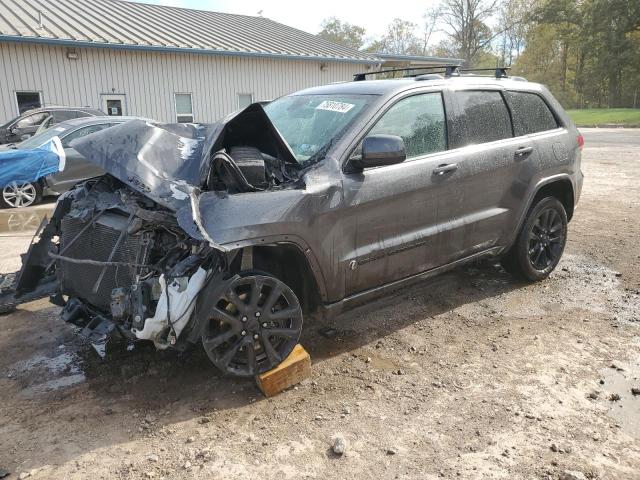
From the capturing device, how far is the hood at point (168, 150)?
3084 mm

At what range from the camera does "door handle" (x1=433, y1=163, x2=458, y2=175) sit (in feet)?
12.9

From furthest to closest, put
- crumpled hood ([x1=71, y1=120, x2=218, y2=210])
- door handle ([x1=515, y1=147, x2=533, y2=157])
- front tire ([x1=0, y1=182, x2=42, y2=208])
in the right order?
1. front tire ([x1=0, y1=182, x2=42, y2=208])
2. door handle ([x1=515, y1=147, x2=533, y2=157])
3. crumpled hood ([x1=71, y1=120, x2=218, y2=210])

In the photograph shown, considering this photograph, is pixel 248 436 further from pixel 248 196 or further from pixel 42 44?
pixel 42 44

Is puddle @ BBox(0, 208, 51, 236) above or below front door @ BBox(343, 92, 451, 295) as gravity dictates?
below

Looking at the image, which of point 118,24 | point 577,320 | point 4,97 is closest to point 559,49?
point 118,24

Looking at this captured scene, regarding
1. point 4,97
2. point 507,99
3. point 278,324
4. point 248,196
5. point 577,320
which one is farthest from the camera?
point 4,97

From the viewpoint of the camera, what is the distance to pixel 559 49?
5825 centimetres

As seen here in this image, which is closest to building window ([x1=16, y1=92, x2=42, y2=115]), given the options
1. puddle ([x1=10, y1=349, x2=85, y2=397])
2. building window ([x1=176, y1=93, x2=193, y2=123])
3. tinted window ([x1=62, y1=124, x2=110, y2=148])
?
building window ([x1=176, y1=93, x2=193, y2=123])

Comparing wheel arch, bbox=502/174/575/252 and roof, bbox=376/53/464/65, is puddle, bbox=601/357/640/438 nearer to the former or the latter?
wheel arch, bbox=502/174/575/252

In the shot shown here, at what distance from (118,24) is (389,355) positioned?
16943 mm

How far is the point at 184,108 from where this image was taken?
17297mm

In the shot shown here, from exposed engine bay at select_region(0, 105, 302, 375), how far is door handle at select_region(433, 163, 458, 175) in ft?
3.81

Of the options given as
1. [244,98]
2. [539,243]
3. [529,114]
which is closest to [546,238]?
[539,243]

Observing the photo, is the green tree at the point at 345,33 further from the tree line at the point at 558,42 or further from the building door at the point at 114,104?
the building door at the point at 114,104
